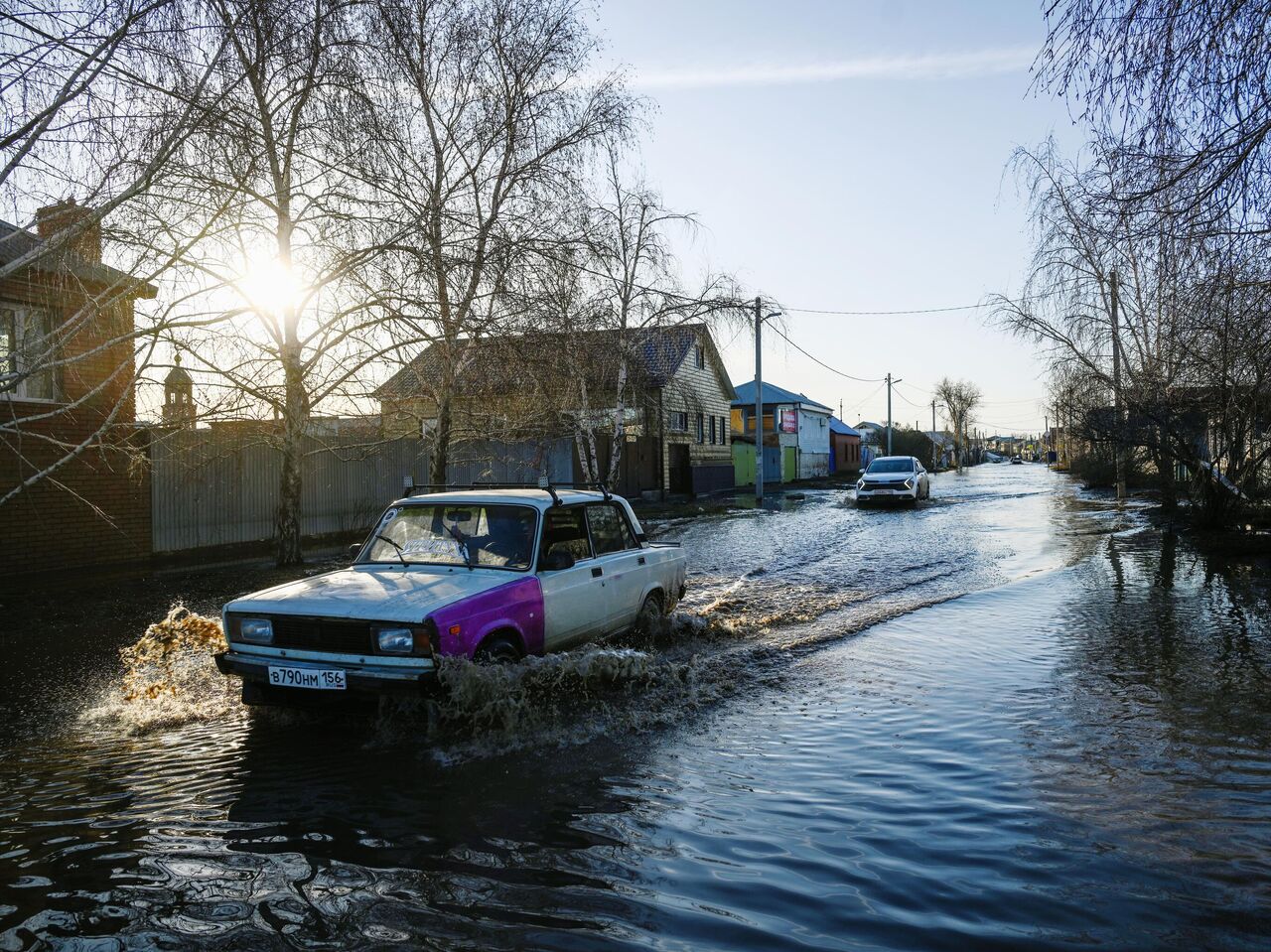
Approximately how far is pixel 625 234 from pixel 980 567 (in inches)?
542

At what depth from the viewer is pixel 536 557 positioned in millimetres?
6379

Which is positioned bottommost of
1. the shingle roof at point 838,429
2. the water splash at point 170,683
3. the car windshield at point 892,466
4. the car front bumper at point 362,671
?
the water splash at point 170,683

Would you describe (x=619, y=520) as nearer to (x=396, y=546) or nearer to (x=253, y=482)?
(x=396, y=546)

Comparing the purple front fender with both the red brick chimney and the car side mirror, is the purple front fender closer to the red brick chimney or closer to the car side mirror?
the car side mirror

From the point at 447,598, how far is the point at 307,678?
Result: 0.99 metres

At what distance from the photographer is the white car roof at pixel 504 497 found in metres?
6.75

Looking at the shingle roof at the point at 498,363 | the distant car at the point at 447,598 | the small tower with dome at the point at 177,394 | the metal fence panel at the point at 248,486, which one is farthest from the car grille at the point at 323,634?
the metal fence panel at the point at 248,486

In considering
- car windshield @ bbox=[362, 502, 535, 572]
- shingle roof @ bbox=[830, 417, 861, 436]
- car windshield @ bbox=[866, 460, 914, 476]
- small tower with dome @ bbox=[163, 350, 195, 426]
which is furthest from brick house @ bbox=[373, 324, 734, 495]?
shingle roof @ bbox=[830, 417, 861, 436]

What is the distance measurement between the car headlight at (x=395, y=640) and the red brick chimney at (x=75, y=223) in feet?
12.3

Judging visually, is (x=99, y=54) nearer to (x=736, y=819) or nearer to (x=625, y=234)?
(x=736, y=819)

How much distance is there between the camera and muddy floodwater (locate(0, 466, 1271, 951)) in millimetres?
3305

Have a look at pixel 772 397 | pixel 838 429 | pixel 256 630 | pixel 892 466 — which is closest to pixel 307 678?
pixel 256 630

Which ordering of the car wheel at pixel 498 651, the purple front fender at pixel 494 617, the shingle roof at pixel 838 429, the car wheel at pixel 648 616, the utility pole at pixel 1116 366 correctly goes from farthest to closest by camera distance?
the shingle roof at pixel 838 429 → the utility pole at pixel 1116 366 → the car wheel at pixel 648 616 → the car wheel at pixel 498 651 → the purple front fender at pixel 494 617

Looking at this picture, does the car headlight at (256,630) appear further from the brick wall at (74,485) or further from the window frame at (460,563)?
the brick wall at (74,485)
